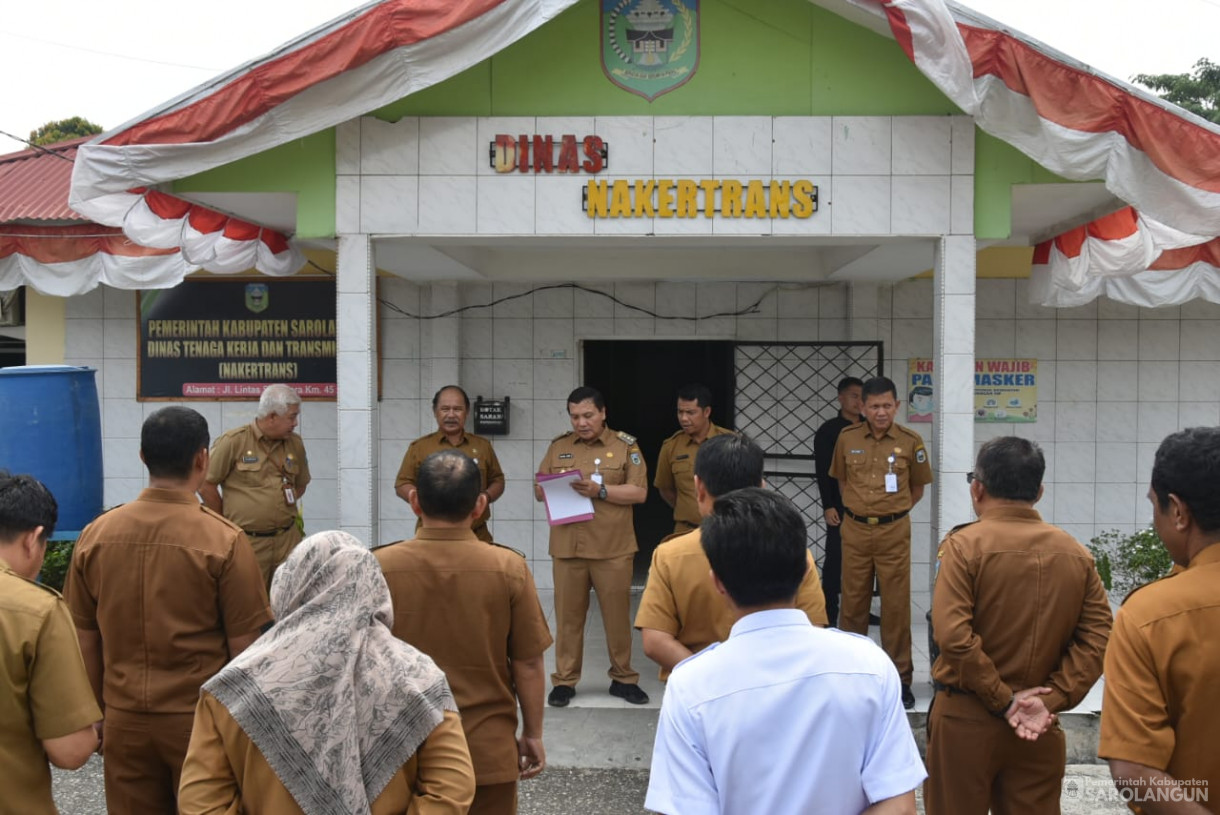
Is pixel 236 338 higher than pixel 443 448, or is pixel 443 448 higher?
pixel 236 338

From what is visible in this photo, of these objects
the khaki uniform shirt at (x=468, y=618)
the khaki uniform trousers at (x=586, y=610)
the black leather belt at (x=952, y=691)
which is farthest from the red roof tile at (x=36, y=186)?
the black leather belt at (x=952, y=691)

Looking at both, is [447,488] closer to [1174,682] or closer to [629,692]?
[1174,682]

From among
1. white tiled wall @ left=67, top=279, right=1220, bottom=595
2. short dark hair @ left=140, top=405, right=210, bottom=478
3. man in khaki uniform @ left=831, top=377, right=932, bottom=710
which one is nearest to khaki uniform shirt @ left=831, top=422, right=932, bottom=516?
man in khaki uniform @ left=831, top=377, right=932, bottom=710

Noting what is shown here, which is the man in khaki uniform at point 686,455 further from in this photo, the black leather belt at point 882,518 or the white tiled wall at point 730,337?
the white tiled wall at point 730,337

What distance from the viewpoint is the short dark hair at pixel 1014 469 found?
3047mm

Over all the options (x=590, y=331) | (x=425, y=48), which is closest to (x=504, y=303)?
(x=590, y=331)

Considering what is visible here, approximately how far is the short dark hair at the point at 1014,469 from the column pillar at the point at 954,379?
176cm

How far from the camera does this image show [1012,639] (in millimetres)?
3033

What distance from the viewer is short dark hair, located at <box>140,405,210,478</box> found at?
3014 millimetres

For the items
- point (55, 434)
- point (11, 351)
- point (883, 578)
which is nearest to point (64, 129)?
point (11, 351)

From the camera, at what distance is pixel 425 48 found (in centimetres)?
450

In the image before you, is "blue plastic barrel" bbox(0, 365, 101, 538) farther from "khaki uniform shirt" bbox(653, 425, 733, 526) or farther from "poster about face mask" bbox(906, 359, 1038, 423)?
"poster about face mask" bbox(906, 359, 1038, 423)

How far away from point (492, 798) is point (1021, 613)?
172cm

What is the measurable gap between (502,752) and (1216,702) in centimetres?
179
